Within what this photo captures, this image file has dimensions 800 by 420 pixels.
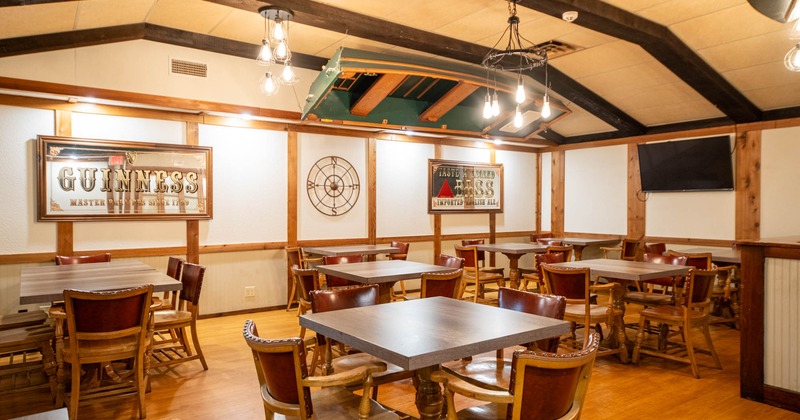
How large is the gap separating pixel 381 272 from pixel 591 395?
75.0 inches

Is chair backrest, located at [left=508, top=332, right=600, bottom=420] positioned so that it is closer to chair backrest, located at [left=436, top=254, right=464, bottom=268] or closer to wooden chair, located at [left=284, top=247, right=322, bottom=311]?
chair backrest, located at [left=436, top=254, right=464, bottom=268]

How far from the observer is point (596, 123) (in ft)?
29.4

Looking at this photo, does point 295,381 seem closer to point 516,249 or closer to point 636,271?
point 636,271

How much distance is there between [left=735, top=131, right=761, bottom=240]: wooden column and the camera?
715cm

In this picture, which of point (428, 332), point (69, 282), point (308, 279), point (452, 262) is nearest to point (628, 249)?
point (452, 262)

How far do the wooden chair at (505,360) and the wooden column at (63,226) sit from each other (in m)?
4.74

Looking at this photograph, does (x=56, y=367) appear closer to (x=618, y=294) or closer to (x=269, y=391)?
(x=269, y=391)

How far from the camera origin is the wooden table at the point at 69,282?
3.44 meters

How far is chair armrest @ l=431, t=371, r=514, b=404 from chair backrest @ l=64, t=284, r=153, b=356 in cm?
215

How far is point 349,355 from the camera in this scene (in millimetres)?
3176

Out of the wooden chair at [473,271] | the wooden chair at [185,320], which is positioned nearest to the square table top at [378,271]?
the wooden chair at [185,320]

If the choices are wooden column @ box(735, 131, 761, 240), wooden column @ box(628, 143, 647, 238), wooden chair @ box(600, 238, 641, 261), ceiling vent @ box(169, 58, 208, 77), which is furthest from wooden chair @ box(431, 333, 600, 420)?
wooden column @ box(628, 143, 647, 238)

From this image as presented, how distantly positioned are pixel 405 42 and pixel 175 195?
3288 mm

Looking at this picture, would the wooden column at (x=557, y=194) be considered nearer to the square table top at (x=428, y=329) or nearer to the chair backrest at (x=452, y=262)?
the chair backrest at (x=452, y=262)
